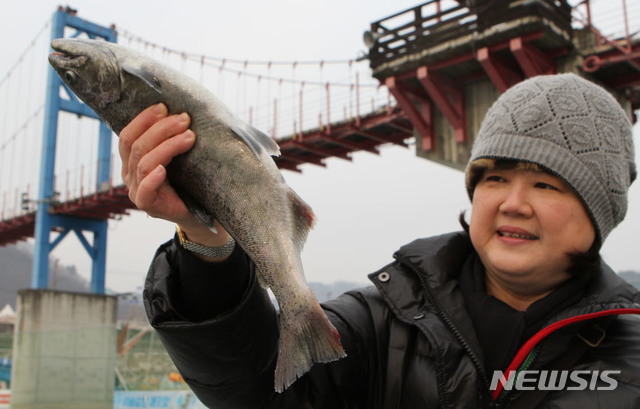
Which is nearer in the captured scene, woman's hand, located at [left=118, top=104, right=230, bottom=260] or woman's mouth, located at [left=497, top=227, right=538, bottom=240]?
woman's hand, located at [left=118, top=104, right=230, bottom=260]

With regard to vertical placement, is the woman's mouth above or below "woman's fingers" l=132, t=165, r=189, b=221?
below

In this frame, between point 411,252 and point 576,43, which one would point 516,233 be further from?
point 576,43

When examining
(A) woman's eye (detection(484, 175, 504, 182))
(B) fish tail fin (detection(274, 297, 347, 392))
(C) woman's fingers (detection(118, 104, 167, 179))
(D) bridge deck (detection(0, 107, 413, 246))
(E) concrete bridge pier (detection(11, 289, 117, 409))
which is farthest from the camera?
(D) bridge deck (detection(0, 107, 413, 246))

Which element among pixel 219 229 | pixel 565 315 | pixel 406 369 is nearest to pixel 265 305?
pixel 219 229

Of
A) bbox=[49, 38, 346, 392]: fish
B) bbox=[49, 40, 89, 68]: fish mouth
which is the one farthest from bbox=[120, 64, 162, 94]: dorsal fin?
bbox=[49, 40, 89, 68]: fish mouth

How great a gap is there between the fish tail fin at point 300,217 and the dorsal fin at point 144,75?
475 millimetres

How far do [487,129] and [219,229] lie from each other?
103cm

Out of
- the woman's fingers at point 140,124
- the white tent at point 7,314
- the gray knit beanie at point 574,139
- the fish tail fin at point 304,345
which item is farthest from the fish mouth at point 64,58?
the white tent at point 7,314

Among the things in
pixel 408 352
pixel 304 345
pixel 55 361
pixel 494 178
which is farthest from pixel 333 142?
pixel 304 345

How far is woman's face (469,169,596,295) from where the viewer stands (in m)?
1.91

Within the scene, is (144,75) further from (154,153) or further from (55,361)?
(55,361)

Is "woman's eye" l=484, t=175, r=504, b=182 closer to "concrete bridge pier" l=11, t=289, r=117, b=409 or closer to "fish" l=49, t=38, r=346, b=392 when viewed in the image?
"fish" l=49, t=38, r=346, b=392

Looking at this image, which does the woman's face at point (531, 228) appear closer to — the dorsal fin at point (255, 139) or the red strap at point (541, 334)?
the red strap at point (541, 334)

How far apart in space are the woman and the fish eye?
23cm
